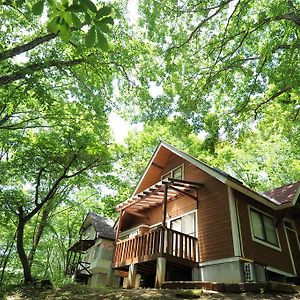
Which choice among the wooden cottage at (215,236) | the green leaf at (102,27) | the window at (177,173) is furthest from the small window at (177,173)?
the green leaf at (102,27)

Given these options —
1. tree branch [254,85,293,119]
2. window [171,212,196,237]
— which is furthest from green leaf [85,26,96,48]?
tree branch [254,85,293,119]

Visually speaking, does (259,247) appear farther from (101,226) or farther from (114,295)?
(101,226)

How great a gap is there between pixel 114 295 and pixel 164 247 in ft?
9.88

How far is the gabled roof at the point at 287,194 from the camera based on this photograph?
12.5 m

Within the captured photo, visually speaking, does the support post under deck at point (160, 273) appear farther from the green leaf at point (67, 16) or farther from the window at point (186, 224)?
the green leaf at point (67, 16)

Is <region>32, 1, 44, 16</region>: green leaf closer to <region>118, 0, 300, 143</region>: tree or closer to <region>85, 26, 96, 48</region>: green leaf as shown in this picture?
<region>85, 26, 96, 48</region>: green leaf

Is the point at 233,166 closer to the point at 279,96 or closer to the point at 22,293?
the point at 279,96

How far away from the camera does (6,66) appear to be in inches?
358

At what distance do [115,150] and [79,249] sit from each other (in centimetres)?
835

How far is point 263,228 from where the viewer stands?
12320 mm

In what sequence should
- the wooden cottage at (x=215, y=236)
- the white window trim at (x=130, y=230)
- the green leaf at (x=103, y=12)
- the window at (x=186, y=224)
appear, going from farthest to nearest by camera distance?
the white window trim at (x=130, y=230) < the window at (x=186, y=224) < the wooden cottage at (x=215, y=236) < the green leaf at (x=103, y=12)

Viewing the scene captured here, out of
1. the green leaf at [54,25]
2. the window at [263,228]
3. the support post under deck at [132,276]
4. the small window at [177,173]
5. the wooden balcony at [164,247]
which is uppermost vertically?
the small window at [177,173]

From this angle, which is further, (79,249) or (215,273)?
(79,249)

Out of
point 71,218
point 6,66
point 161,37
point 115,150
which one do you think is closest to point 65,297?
point 6,66
